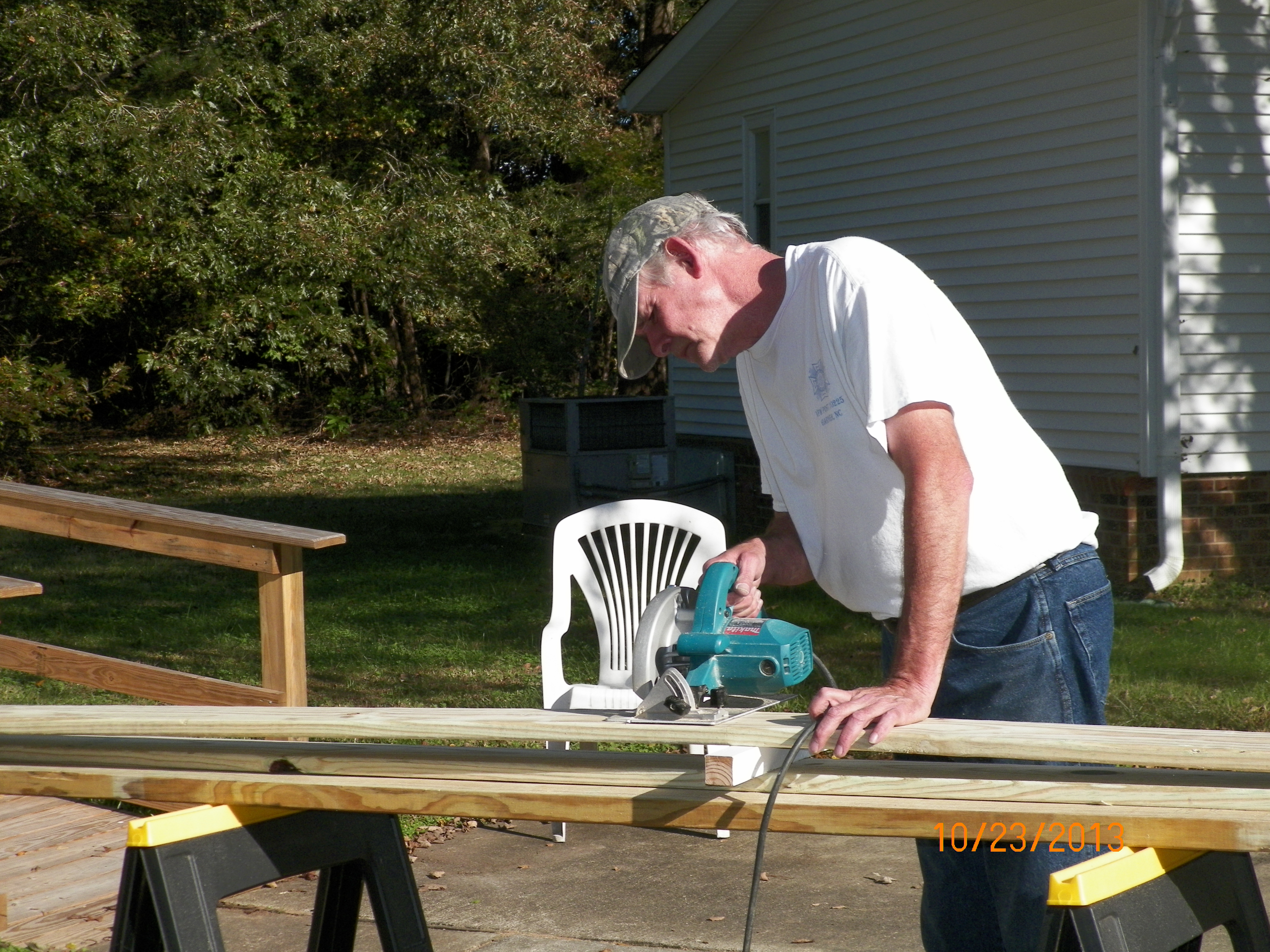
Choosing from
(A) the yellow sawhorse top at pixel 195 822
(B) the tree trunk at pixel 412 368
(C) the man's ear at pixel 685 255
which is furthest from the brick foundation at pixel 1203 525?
(B) the tree trunk at pixel 412 368

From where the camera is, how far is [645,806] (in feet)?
6.86

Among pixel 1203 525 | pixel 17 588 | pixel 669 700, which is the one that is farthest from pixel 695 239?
pixel 1203 525

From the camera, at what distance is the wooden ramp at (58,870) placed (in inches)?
149

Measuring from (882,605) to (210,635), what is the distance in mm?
6526

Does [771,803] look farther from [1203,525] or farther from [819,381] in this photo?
[1203,525]

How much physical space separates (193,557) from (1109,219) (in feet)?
21.8

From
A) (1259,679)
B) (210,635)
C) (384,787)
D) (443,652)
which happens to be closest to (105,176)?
(210,635)

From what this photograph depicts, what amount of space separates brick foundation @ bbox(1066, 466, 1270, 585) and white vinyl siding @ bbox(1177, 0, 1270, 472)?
15 centimetres

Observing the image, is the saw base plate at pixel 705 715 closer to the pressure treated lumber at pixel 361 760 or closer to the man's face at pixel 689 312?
the pressure treated lumber at pixel 361 760

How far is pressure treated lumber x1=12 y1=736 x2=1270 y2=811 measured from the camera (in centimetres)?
191

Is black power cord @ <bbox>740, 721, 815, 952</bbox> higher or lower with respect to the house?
lower

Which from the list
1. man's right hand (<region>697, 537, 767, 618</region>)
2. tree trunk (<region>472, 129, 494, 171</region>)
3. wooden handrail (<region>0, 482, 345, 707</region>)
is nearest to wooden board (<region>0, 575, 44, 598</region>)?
wooden handrail (<region>0, 482, 345, 707</region>)

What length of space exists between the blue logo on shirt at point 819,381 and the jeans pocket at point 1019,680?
0.54 meters
